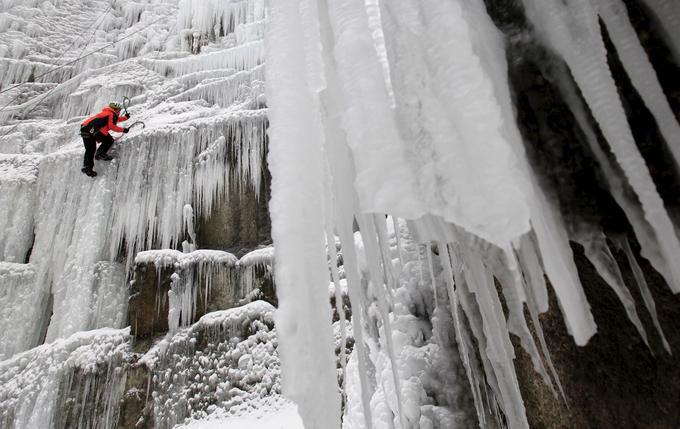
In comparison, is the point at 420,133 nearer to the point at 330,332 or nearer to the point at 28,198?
the point at 330,332

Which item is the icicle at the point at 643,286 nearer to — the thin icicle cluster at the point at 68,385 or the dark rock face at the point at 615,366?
the dark rock face at the point at 615,366

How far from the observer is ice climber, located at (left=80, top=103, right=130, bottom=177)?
20.2 ft

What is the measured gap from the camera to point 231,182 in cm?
646

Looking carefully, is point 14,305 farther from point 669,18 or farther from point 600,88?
point 669,18

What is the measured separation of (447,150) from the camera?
2.63 feet

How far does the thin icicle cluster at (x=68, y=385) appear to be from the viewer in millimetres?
5016

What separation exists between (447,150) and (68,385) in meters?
6.03

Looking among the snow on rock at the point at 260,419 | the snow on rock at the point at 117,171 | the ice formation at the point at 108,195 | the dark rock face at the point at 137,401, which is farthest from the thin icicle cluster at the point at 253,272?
the dark rock face at the point at 137,401

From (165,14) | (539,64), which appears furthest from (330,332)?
(165,14)

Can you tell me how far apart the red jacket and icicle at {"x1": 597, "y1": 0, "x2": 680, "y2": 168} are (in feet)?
22.2

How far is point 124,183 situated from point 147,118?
1569 mm

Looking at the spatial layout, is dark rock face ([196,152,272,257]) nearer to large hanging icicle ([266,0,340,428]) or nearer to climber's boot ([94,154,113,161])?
climber's boot ([94,154,113,161])

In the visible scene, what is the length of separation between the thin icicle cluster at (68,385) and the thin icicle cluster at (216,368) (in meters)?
0.50

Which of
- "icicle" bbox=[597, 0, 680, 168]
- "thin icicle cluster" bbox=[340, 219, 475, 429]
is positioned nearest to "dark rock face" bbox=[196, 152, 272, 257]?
"thin icicle cluster" bbox=[340, 219, 475, 429]
